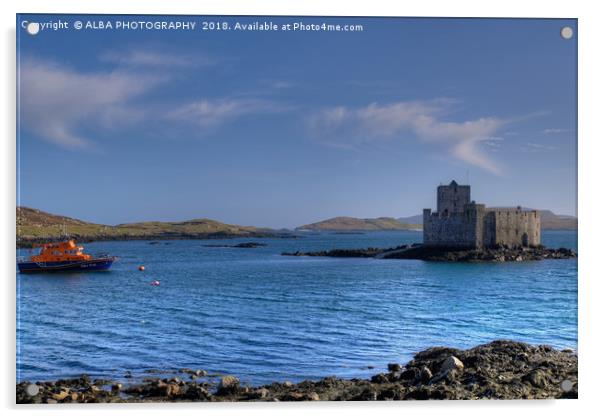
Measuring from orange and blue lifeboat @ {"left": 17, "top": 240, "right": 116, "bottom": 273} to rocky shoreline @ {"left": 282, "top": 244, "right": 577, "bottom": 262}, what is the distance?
3918 mm

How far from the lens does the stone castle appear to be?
30.6 feet

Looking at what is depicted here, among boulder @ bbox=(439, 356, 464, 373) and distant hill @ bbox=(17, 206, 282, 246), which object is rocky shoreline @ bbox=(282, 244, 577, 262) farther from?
boulder @ bbox=(439, 356, 464, 373)

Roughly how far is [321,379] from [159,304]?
2480 mm

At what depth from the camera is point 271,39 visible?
21.0ft

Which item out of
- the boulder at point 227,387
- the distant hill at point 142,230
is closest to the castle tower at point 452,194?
the distant hill at point 142,230

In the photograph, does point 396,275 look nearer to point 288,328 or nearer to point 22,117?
point 288,328

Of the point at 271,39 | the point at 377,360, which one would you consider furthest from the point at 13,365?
the point at 271,39

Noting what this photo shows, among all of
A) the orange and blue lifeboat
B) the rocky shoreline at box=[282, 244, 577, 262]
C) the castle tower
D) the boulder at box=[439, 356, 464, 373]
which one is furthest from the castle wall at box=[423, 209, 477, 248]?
the orange and blue lifeboat

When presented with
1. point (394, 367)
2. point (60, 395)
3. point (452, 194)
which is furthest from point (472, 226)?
point (60, 395)

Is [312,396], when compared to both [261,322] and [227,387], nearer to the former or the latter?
[227,387]

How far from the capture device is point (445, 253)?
12664 mm

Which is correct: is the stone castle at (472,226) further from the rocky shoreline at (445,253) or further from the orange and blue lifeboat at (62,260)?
the orange and blue lifeboat at (62,260)

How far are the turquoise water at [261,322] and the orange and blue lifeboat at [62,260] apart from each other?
0.53 feet

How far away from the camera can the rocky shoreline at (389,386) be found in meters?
5.89
